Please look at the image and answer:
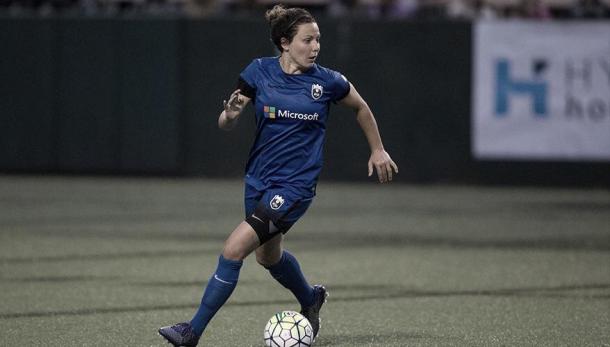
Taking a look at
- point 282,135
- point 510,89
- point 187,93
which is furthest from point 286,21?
point 187,93

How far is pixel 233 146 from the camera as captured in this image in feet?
65.0

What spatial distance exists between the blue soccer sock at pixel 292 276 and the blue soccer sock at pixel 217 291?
64 cm

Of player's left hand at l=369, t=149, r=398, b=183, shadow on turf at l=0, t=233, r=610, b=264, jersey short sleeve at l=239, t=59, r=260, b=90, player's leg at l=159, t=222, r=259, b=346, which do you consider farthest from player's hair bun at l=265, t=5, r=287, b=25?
shadow on turf at l=0, t=233, r=610, b=264

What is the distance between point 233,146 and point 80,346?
12.7 meters

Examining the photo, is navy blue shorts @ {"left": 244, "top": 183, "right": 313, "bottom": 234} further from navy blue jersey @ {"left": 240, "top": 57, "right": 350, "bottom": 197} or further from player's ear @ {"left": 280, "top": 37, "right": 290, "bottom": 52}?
player's ear @ {"left": 280, "top": 37, "right": 290, "bottom": 52}

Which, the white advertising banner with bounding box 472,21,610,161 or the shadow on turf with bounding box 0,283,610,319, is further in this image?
the white advertising banner with bounding box 472,21,610,161

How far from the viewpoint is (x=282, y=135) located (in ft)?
23.3

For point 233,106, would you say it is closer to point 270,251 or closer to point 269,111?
point 269,111

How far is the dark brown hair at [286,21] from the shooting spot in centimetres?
712

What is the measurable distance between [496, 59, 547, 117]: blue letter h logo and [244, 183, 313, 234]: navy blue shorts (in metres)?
12.2

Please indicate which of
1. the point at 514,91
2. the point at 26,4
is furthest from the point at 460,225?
the point at 26,4

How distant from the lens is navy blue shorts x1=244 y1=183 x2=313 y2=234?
22.8 ft

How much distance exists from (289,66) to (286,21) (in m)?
0.25

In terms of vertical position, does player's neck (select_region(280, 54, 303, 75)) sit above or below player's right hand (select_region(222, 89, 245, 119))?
above
